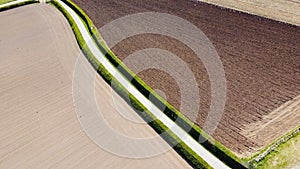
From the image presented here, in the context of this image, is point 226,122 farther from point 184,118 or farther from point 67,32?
point 67,32

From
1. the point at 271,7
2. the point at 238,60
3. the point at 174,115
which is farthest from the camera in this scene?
the point at 271,7

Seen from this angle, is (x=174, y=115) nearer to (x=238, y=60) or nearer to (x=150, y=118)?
(x=150, y=118)

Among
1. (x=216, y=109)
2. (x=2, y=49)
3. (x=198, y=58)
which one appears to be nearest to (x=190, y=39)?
(x=198, y=58)

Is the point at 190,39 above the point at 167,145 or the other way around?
above

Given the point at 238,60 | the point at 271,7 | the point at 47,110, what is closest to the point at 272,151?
the point at 238,60

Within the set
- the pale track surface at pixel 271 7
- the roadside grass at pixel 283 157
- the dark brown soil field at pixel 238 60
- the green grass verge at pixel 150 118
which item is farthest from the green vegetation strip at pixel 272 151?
the pale track surface at pixel 271 7

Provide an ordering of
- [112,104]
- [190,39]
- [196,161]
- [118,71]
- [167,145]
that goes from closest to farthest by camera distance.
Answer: [196,161]
[167,145]
[112,104]
[118,71]
[190,39]

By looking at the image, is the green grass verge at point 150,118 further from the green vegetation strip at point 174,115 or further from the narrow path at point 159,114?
the green vegetation strip at point 174,115
